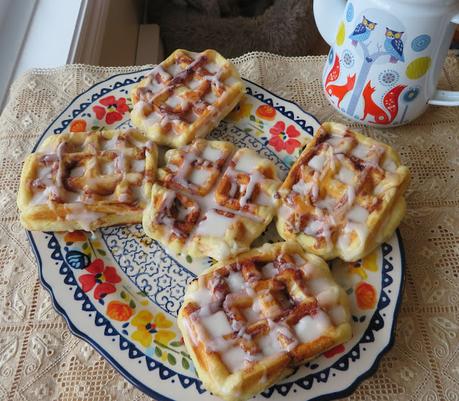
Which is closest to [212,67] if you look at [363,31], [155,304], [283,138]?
[283,138]

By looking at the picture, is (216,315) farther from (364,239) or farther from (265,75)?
(265,75)

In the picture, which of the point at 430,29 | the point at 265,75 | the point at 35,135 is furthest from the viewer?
the point at 265,75

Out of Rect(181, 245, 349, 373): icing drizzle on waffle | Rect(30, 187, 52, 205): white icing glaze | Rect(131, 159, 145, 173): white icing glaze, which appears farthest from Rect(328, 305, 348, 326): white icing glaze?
Rect(30, 187, 52, 205): white icing glaze

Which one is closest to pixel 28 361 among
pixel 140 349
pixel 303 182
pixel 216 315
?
pixel 140 349

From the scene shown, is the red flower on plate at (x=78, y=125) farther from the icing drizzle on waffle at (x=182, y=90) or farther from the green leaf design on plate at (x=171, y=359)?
the green leaf design on plate at (x=171, y=359)

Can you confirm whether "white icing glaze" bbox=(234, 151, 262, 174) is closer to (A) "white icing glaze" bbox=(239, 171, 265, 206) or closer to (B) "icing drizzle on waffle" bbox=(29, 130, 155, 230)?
(A) "white icing glaze" bbox=(239, 171, 265, 206)

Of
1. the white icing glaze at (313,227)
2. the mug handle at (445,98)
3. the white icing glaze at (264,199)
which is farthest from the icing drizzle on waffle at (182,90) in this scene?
the mug handle at (445,98)
